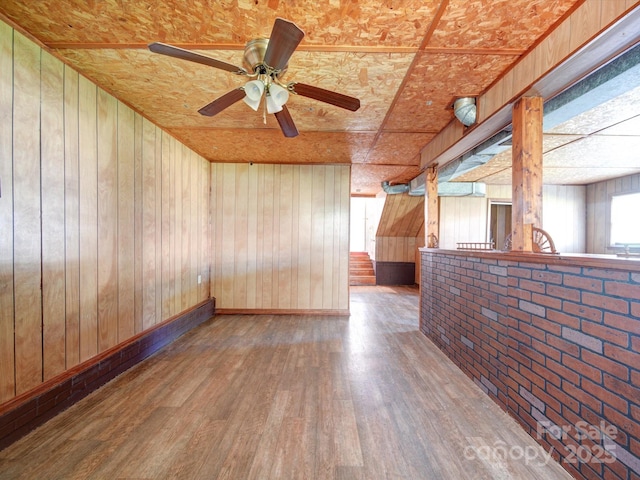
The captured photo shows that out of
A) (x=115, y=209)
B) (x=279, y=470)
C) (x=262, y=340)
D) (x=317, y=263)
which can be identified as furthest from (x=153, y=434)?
(x=317, y=263)

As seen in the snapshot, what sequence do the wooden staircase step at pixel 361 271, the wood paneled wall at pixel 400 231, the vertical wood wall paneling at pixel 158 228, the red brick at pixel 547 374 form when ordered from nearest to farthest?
the red brick at pixel 547 374, the vertical wood wall paneling at pixel 158 228, the wood paneled wall at pixel 400 231, the wooden staircase step at pixel 361 271

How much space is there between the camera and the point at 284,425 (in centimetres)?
165

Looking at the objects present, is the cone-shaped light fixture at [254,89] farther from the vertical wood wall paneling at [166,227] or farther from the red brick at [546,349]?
the red brick at [546,349]

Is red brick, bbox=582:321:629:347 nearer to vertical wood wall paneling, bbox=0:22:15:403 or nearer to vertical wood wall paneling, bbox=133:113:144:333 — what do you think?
vertical wood wall paneling, bbox=0:22:15:403

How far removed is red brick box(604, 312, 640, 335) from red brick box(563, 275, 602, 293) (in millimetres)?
120

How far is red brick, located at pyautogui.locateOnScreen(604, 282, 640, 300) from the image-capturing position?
1101mm

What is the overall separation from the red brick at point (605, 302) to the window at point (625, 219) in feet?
15.9

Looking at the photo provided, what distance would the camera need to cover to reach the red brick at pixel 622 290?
3.61ft

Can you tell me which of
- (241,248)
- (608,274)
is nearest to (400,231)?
(241,248)

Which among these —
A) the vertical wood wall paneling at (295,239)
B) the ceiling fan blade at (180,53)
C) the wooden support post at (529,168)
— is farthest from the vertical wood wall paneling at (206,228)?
the wooden support post at (529,168)

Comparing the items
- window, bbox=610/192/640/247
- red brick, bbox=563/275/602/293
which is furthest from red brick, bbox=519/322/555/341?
window, bbox=610/192/640/247

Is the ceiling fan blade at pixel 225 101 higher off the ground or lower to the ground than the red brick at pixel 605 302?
higher

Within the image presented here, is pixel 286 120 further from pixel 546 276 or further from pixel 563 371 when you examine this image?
pixel 563 371

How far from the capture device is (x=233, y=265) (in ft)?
13.7
